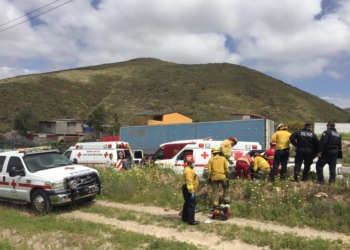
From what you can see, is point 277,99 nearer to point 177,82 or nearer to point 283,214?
point 177,82

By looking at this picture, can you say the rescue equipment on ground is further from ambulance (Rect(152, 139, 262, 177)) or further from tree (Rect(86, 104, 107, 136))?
tree (Rect(86, 104, 107, 136))

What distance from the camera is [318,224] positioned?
7656mm

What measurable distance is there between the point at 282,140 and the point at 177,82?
81984 mm

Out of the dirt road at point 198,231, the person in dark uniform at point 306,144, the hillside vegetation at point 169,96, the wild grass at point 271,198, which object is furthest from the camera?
the hillside vegetation at point 169,96

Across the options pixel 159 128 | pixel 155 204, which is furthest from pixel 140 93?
pixel 155 204

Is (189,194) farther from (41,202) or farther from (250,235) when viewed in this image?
(41,202)

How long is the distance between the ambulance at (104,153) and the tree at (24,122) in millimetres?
48855

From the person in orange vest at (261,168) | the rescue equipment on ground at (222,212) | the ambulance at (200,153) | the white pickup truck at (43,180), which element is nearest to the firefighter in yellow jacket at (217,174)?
the rescue equipment on ground at (222,212)

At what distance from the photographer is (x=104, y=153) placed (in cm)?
1728

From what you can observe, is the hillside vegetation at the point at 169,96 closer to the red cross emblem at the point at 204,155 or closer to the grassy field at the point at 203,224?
the red cross emblem at the point at 204,155

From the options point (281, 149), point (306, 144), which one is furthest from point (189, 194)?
point (306, 144)

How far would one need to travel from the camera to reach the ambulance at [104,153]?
16828mm

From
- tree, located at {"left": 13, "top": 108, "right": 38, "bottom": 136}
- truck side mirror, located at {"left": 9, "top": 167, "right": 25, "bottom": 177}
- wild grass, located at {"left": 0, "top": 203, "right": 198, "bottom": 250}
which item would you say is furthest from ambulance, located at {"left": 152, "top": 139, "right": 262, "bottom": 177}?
tree, located at {"left": 13, "top": 108, "right": 38, "bottom": 136}

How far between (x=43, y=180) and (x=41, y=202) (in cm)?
63
